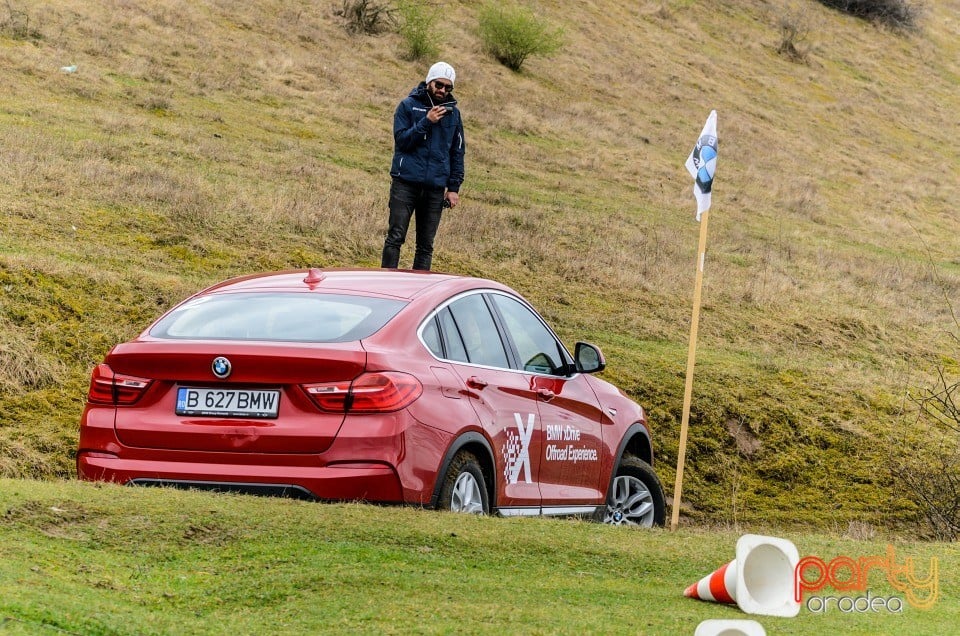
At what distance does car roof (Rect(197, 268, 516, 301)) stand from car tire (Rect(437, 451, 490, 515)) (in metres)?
0.94

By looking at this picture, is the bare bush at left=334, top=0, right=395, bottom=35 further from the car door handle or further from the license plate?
the license plate

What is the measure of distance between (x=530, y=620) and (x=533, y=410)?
260cm

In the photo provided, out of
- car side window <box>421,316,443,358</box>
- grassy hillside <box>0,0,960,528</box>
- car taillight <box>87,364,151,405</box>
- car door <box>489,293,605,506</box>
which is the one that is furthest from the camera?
grassy hillside <box>0,0,960,528</box>

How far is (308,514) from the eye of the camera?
588cm

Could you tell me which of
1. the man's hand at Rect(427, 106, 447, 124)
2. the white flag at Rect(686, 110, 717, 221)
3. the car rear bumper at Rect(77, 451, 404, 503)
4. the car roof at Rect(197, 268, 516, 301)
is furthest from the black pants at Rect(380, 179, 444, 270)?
the car rear bumper at Rect(77, 451, 404, 503)

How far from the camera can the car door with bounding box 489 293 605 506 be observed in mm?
7500

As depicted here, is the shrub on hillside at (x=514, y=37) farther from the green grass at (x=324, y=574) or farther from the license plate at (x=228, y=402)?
the license plate at (x=228, y=402)

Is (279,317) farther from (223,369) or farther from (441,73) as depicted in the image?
(441,73)

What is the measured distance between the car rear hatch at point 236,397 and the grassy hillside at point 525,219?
10.3ft

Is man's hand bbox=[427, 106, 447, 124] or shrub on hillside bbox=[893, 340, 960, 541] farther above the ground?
man's hand bbox=[427, 106, 447, 124]

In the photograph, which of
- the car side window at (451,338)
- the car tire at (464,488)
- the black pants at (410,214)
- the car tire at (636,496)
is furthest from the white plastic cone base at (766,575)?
the black pants at (410,214)

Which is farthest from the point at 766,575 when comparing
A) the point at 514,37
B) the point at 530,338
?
the point at 514,37

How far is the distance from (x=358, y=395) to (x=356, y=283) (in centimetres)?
115

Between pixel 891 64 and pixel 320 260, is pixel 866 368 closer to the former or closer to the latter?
pixel 320 260
